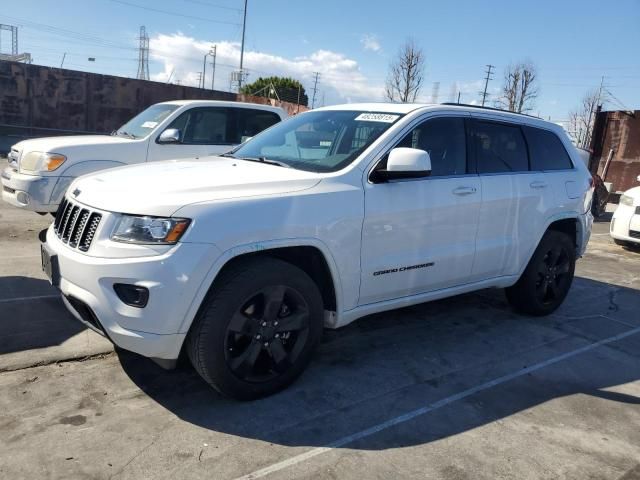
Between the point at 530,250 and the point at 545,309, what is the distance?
76cm

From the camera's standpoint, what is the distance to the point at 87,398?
328 centimetres

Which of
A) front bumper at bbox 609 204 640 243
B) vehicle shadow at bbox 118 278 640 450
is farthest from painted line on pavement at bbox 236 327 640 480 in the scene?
front bumper at bbox 609 204 640 243

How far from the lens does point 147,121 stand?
7.86 meters

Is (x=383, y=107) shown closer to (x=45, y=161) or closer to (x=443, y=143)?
(x=443, y=143)

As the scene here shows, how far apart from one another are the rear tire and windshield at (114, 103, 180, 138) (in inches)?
201

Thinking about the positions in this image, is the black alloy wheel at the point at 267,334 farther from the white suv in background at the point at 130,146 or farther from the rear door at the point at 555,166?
the white suv in background at the point at 130,146

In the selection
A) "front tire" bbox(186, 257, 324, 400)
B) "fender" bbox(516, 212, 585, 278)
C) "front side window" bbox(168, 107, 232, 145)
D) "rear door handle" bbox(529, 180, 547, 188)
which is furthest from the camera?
"front side window" bbox(168, 107, 232, 145)

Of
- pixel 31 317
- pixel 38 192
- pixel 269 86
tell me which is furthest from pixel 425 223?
pixel 269 86

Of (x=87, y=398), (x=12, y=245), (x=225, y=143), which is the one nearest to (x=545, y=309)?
(x=87, y=398)

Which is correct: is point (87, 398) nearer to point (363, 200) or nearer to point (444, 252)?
point (363, 200)

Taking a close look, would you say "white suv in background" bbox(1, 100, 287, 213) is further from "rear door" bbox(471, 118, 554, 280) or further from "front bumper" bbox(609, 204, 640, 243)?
"front bumper" bbox(609, 204, 640, 243)

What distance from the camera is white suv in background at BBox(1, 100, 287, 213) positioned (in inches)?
260

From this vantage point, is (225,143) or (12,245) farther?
(225,143)

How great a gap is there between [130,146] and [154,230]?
15.5ft
